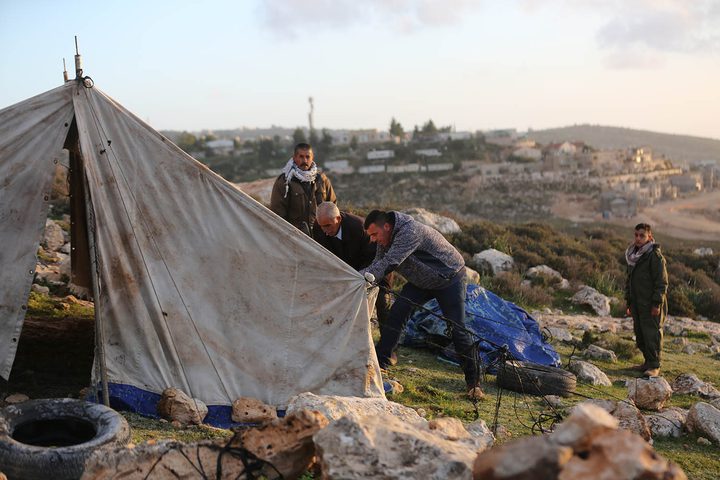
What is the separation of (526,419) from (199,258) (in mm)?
3188

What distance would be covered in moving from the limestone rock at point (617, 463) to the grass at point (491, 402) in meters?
2.69

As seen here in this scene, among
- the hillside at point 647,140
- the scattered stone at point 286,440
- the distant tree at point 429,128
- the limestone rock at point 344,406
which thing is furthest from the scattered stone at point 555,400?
the hillside at point 647,140

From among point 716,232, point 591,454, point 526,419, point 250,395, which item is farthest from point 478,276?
point 716,232

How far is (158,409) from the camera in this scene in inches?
224

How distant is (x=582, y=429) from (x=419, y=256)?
357 cm

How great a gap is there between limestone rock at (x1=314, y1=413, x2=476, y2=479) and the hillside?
122 meters

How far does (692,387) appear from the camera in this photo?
8359mm

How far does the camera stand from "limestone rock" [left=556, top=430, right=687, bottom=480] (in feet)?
10.2

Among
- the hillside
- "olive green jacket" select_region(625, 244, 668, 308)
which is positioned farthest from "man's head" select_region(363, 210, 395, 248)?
the hillside

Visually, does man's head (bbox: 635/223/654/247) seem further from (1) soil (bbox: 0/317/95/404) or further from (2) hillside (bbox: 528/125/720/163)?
(2) hillside (bbox: 528/125/720/163)

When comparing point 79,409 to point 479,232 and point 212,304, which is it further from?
point 479,232

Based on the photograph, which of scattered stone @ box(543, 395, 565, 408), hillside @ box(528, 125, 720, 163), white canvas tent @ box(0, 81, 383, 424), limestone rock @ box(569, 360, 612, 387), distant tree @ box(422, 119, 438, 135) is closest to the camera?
white canvas tent @ box(0, 81, 383, 424)

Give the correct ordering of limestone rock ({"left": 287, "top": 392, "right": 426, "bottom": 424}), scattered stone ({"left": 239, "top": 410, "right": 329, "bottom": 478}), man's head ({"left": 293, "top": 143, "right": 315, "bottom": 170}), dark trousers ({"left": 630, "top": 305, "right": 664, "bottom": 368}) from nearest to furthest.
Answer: scattered stone ({"left": 239, "top": 410, "right": 329, "bottom": 478}) < limestone rock ({"left": 287, "top": 392, "right": 426, "bottom": 424}) < man's head ({"left": 293, "top": 143, "right": 315, "bottom": 170}) < dark trousers ({"left": 630, "top": 305, "right": 664, "bottom": 368})

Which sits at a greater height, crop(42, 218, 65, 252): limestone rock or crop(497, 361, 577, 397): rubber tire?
crop(42, 218, 65, 252): limestone rock
